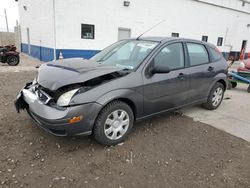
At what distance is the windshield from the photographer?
135 inches

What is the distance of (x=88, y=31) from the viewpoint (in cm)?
1120

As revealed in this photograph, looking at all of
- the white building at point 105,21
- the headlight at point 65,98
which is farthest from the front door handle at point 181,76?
the white building at point 105,21

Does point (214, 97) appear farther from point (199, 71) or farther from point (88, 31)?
point (88, 31)

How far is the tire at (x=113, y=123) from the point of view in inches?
113

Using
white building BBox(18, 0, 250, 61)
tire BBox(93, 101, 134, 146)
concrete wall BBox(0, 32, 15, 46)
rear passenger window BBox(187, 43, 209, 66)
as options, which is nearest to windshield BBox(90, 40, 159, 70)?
tire BBox(93, 101, 134, 146)

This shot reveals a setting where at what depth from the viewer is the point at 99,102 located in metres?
2.73

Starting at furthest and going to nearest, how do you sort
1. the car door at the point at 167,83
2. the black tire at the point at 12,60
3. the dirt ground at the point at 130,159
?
the black tire at the point at 12,60
the car door at the point at 167,83
the dirt ground at the point at 130,159

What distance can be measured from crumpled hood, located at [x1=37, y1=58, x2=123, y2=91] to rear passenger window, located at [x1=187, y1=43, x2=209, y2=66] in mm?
1715

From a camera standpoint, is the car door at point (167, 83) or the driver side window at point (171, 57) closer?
the car door at point (167, 83)

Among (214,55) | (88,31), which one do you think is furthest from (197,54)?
(88,31)

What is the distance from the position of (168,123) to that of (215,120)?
1.06m

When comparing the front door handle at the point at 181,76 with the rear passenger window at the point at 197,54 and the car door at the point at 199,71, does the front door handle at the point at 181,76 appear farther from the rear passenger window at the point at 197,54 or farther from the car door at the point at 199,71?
the rear passenger window at the point at 197,54

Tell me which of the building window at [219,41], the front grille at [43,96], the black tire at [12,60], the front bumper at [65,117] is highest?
the building window at [219,41]

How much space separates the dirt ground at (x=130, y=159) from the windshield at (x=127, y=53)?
1.17 m
